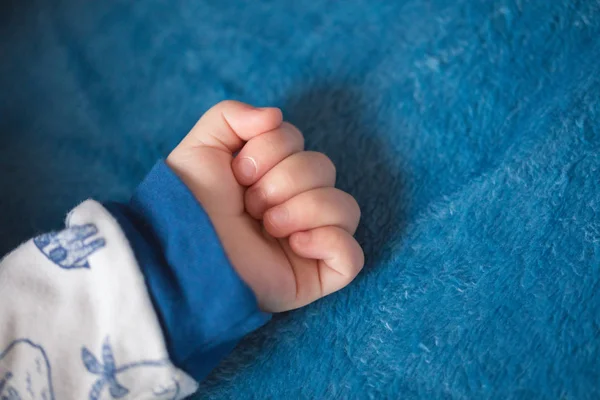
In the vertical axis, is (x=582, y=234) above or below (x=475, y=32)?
below

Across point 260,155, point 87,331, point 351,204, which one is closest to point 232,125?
point 260,155

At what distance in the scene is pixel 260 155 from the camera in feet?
2.08

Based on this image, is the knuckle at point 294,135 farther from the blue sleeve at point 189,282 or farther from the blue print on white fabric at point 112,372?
the blue print on white fabric at point 112,372

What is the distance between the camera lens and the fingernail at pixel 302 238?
616 millimetres

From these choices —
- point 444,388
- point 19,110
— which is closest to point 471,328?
point 444,388

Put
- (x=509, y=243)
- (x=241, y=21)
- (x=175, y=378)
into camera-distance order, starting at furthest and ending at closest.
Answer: (x=241, y=21) → (x=509, y=243) → (x=175, y=378)

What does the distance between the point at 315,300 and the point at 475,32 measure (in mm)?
385

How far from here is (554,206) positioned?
67 centimetres

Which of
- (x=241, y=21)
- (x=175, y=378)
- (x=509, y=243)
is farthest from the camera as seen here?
(x=241, y=21)

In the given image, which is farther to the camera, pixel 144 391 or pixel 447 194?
pixel 447 194

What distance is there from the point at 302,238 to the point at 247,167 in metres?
0.10

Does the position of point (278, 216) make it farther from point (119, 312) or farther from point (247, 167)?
point (119, 312)

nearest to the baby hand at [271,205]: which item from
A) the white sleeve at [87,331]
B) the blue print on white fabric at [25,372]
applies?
the white sleeve at [87,331]

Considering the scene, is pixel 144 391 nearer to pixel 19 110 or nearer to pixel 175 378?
pixel 175 378
